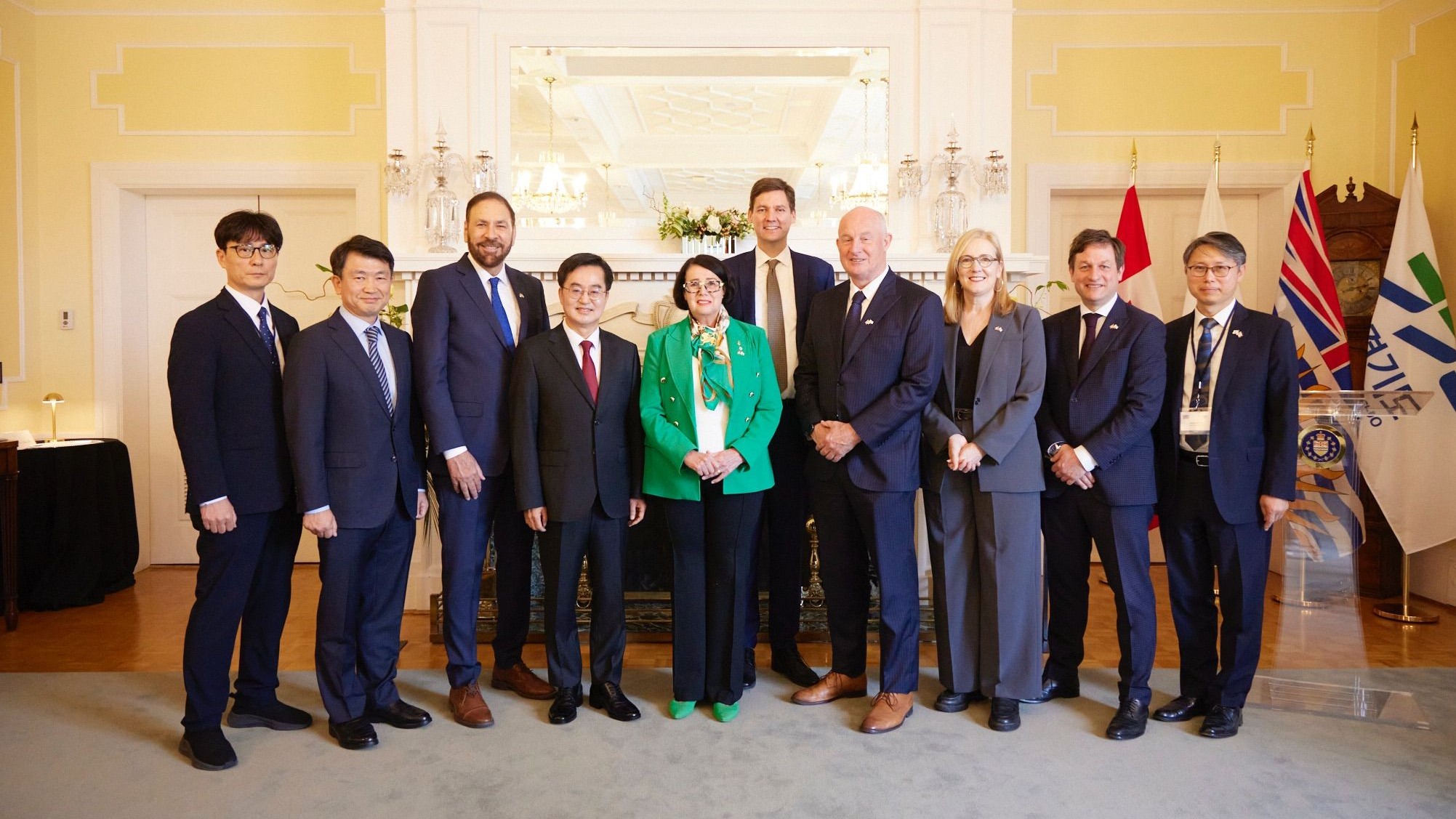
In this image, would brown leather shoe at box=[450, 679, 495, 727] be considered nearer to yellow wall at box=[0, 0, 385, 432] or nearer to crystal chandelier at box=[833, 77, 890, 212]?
crystal chandelier at box=[833, 77, 890, 212]

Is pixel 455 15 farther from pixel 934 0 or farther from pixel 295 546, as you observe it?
pixel 295 546

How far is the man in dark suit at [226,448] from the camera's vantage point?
2.54 m

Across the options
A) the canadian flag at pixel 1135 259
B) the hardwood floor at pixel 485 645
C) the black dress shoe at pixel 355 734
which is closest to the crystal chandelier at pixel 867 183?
the canadian flag at pixel 1135 259

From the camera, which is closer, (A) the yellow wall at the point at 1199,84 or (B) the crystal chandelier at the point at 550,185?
(B) the crystal chandelier at the point at 550,185

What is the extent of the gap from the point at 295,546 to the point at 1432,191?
5.06m

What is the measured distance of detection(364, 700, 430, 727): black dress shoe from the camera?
2.81m

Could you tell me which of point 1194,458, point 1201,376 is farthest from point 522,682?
point 1201,376

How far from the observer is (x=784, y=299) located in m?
3.25

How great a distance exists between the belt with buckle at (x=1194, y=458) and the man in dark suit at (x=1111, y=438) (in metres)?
0.10

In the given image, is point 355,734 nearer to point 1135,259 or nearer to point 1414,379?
point 1135,259

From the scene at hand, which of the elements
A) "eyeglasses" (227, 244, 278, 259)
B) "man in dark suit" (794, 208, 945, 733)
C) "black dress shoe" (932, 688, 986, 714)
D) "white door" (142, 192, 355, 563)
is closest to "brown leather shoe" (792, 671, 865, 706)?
"man in dark suit" (794, 208, 945, 733)

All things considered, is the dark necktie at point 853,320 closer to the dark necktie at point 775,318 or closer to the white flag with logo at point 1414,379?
the dark necktie at point 775,318

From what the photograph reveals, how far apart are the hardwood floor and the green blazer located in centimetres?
95

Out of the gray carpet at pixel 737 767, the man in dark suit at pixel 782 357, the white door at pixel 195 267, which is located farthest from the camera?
the white door at pixel 195 267
